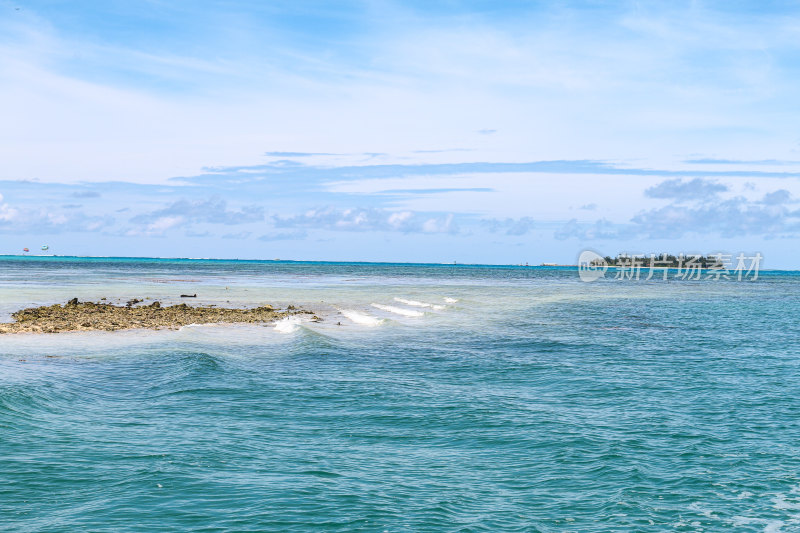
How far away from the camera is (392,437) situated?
15758 mm

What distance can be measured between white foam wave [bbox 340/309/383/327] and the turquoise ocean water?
11.1 m


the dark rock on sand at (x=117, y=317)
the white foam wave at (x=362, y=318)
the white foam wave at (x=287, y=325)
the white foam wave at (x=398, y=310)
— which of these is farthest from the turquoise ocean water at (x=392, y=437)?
the white foam wave at (x=398, y=310)

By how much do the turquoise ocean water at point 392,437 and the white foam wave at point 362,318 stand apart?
36.4 ft

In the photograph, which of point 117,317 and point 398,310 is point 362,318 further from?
point 117,317

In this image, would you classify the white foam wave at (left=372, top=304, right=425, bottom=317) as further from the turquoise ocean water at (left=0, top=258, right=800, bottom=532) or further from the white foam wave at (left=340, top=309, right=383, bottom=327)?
the turquoise ocean water at (left=0, top=258, right=800, bottom=532)

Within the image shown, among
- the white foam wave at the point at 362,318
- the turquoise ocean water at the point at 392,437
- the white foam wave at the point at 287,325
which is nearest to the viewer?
the turquoise ocean water at the point at 392,437

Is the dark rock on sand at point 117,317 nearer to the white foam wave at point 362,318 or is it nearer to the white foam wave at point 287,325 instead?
the white foam wave at point 287,325

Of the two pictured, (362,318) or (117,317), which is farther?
(362,318)

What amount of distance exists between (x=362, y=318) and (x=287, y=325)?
7758 millimetres

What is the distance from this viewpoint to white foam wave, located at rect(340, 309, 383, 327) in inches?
1685

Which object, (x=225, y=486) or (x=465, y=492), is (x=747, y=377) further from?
(x=225, y=486)

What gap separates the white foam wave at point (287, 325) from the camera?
3752 cm

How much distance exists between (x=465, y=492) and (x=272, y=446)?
15.8 feet

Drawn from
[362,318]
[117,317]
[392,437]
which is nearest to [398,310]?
[362,318]
